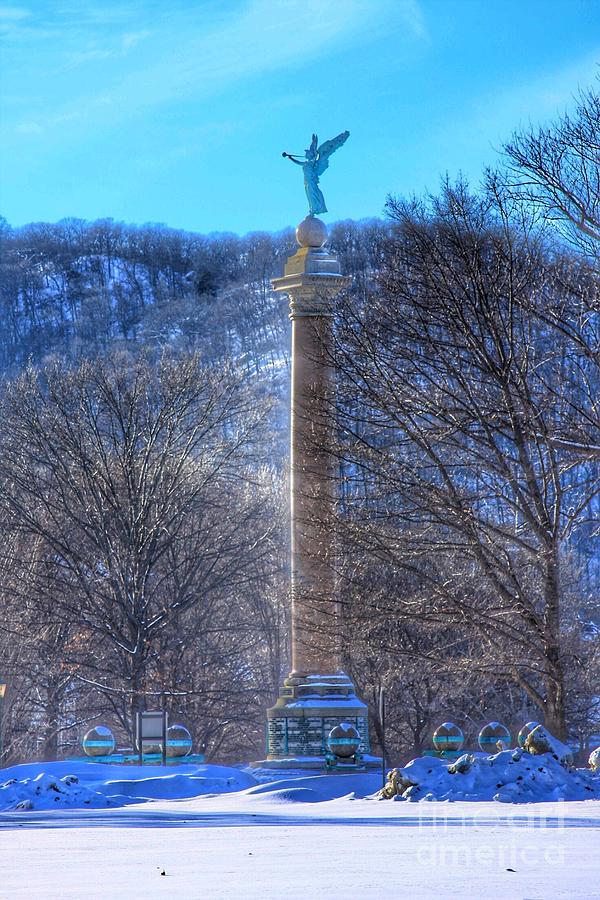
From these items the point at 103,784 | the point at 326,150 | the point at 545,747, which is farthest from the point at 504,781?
the point at 326,150

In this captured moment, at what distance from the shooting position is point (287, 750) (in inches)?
1112

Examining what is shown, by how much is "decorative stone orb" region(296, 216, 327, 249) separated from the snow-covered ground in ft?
46.9

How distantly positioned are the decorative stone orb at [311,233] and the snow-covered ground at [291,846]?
14.3m

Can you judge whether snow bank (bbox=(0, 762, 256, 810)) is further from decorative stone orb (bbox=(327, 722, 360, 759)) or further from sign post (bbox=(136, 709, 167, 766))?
decorative stone orb (bbox=(327, 722, 360, 759))

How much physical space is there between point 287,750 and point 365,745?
1.82 metres

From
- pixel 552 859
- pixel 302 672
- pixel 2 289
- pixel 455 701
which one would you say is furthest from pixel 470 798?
pixel 2 289

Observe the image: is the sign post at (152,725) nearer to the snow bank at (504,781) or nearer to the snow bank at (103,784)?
the snow bank at (103,784)

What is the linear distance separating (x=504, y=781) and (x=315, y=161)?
20061 millimetres

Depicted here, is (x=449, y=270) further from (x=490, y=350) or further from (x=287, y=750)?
(x=287, y=750)

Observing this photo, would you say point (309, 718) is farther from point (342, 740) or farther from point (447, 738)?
point (447, 738)

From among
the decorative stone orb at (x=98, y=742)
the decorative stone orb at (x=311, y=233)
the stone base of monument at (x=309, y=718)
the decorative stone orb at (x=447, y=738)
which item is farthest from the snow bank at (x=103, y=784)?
the decorative stone orb at (x=311, y=233)

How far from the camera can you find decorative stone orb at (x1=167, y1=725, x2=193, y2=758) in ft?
97.9

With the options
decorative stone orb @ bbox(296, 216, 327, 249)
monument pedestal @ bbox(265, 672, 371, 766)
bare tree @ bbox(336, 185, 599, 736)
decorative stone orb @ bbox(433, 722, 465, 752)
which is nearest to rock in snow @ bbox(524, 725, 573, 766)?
bare tree @ bbox(336, 185, 599, 736)

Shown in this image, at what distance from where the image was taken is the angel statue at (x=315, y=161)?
105 feet
